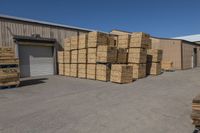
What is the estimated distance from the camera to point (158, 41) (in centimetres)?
2327

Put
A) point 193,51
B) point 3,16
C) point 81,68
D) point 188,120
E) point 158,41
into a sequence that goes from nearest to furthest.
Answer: point 188,120, point 3,16, point 81,68, point 158,41, point 193,51

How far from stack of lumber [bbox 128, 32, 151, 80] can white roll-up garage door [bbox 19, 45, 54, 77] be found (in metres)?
7.93

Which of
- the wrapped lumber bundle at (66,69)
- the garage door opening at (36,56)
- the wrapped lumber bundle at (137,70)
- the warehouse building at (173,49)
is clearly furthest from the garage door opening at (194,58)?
the garage door opening at (36,56)

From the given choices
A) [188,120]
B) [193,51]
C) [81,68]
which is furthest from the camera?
[193,51]

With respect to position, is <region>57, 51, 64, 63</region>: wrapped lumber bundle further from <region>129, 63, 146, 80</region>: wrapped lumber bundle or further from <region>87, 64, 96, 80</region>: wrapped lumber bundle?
<region>129, 63, 146, 80</region>: wrapped lumber bundle

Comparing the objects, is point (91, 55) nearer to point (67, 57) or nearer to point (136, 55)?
point (67, 57)

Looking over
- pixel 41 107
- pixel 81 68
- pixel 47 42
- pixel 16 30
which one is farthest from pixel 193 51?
pixel 41 107

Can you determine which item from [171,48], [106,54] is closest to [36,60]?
[106,54]

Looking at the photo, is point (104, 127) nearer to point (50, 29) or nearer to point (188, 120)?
point (188, 120)

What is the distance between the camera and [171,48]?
2362cm

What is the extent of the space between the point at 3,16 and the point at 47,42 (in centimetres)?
418

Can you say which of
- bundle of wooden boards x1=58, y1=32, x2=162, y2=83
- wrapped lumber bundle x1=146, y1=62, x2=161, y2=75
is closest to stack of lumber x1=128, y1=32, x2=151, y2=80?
bundle of wooden boards x1=58, y1=32, x2=162, y2=83

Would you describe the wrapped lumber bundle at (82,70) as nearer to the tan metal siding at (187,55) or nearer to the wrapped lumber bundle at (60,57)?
the wrapped lumber bundle at (60,57)

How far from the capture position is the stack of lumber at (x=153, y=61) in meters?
15.8
